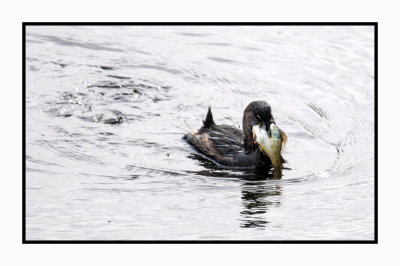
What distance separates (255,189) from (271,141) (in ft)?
3.20

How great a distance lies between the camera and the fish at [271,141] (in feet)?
41.1

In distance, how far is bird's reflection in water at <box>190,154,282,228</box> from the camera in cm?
1073

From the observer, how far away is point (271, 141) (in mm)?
12547

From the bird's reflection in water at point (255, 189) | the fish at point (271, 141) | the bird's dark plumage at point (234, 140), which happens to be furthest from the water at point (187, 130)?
the fish at point (271, 141)

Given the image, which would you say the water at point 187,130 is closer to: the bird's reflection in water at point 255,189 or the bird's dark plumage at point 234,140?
the bird's reflection in water at point 255,189

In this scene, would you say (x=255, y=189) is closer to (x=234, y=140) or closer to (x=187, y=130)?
(x=234, y=140)

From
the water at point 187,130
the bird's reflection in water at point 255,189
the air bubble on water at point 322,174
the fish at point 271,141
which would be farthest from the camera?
→ the air bubble on water at point 322,174

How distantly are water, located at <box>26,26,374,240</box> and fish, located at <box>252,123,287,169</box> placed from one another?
42 centimetres

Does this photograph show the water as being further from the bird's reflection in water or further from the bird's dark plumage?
the bird's dark plumage

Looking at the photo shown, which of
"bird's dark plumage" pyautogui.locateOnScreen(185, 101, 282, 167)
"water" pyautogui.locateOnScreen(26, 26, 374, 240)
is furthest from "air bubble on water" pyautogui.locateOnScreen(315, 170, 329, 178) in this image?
"bird's dark plumage" pyautogui.locateOnScreen(185, 101, 282, 167)

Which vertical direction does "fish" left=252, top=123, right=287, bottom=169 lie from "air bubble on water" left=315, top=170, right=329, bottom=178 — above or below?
above

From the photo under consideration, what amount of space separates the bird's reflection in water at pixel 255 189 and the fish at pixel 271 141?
362 mm

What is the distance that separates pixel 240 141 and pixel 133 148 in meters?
1.95
